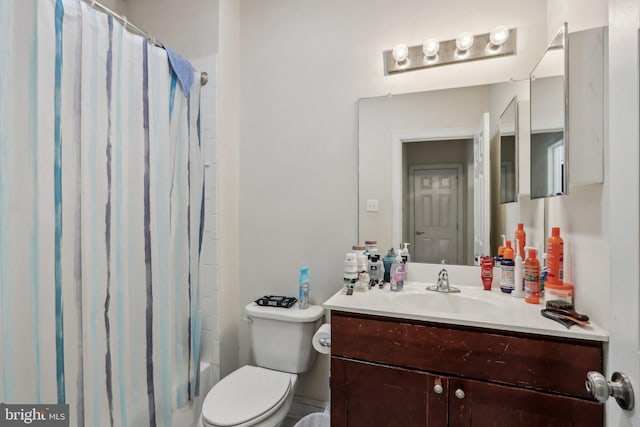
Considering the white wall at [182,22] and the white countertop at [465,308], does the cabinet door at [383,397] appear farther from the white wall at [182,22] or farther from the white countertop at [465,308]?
the white wall at [182,22]

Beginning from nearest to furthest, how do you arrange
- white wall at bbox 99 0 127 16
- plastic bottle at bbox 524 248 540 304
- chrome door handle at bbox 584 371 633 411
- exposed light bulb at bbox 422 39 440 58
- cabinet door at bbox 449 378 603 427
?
chrome door handle at bbox 584 371 633 411 → cabinet door at bbox 449 378 603 427 → plastic bottle at bbox 524 248 540 304 → exposed light bulb at bbox 422 39 440 58 → white wall at bbox 99 0 127 16

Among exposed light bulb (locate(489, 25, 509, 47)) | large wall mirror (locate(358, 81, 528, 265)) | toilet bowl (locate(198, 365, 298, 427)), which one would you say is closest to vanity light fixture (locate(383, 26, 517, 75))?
exposed light bulb (locate(489, 25, 509, 47))

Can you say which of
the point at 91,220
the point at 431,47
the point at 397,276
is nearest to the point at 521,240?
the point at 397,276

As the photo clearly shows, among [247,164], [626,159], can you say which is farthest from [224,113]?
[626,159]

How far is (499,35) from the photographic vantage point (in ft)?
4.90

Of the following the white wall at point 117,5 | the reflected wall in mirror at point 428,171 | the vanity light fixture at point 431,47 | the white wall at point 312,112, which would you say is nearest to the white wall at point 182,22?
the white wall at point 117,5

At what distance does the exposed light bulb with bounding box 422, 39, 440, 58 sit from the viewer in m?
1.59

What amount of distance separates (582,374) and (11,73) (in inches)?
76.8

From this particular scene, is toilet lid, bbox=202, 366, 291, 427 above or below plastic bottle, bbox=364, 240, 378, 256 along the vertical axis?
below

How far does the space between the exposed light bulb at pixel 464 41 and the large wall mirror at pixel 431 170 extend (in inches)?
7.6

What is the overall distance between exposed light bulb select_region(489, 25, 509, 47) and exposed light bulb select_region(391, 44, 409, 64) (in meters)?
0.39

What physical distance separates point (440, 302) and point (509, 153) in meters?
0.78

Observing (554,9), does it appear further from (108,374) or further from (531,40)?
(108,374)

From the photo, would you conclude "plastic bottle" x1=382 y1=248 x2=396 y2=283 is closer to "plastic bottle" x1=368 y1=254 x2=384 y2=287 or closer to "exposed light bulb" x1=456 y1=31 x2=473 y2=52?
"plastic bottle" x1=368 y1=254 x2=384 y2=287
